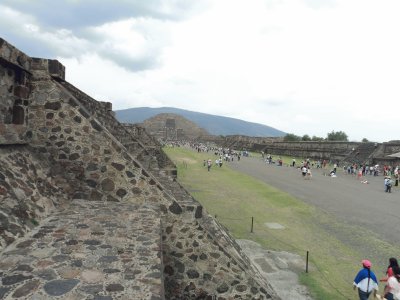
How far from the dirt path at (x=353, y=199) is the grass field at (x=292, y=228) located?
1.19 meters

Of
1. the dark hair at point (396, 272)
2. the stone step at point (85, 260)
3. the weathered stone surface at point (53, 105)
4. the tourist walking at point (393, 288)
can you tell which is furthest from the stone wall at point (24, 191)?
the dark hair at point (396, 272)

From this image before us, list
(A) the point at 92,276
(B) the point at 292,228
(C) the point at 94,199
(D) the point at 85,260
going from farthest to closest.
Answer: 1. (B) the point at 292,228
2. (C) the point at 94,199
3. (D) the point at 85,260
4. (A) the point at 92,276

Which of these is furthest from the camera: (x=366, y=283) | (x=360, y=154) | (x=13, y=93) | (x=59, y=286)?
(x=360, y=154)

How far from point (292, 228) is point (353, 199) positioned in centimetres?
894

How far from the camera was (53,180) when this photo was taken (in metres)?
5.98

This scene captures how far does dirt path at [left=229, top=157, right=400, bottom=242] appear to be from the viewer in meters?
15.2

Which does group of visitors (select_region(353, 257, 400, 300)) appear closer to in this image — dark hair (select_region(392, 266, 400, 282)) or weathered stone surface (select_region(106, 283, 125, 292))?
dark hair (select_region(392, 266, 400, 282))

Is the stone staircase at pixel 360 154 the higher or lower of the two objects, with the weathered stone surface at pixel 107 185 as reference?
higher

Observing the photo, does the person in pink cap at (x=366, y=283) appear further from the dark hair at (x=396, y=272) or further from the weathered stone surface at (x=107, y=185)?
the weathered stone surface at (x=107, y=185)

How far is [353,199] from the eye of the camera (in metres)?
20.7

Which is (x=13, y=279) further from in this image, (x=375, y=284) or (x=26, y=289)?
(x=375, y=284)

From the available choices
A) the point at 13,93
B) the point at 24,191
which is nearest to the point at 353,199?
the point at 13,93

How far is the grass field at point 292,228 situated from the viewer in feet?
29.1

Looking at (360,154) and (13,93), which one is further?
(360,154)
